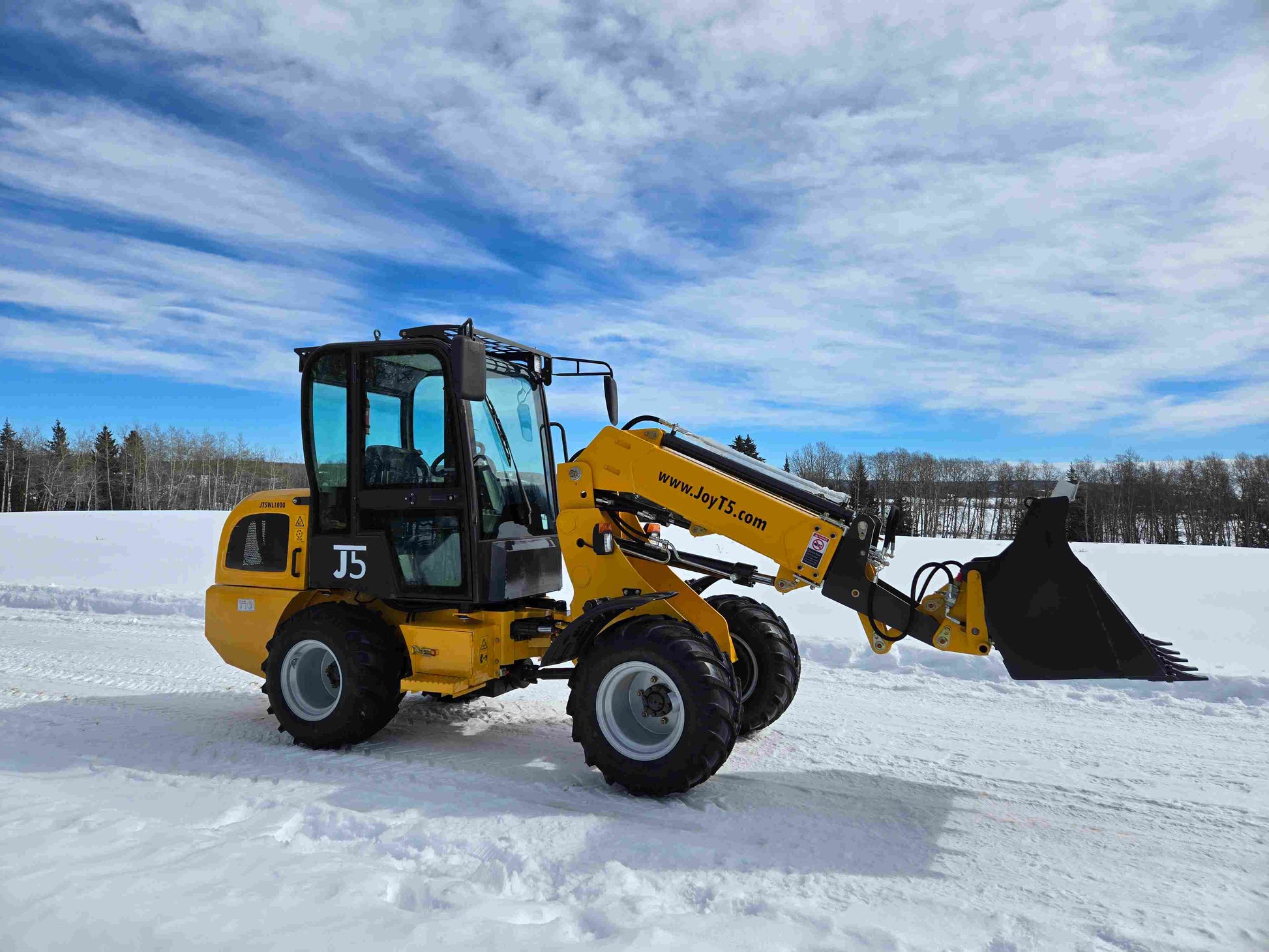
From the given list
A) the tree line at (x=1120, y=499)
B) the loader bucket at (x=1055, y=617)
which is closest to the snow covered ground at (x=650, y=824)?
the loader bucket at (x=1055, y=617)

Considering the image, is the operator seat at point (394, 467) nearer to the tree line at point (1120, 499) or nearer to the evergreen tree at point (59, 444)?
the tree line at point (1120, 499)

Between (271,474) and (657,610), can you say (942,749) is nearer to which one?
(657,610)

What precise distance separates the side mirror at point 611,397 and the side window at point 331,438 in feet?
6.05

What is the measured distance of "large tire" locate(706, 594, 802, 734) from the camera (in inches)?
230

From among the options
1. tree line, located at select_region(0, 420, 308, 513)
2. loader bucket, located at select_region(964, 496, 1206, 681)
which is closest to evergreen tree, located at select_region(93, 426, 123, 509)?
tree line, located at select_region(0, 420, 308, 513)

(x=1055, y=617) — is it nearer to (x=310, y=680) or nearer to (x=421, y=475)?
(x=421, y=475)

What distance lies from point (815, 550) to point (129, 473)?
76.6 meters

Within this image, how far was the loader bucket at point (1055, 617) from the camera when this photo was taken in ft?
13.9

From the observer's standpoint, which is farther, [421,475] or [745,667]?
[745,667]

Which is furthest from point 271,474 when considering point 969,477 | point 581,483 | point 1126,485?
point 581,483

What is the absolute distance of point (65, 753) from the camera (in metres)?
5.57

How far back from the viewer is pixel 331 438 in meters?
6.02

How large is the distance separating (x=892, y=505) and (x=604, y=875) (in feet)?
8.76

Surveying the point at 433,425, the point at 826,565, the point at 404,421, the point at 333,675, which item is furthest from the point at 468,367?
the point at 333,675
